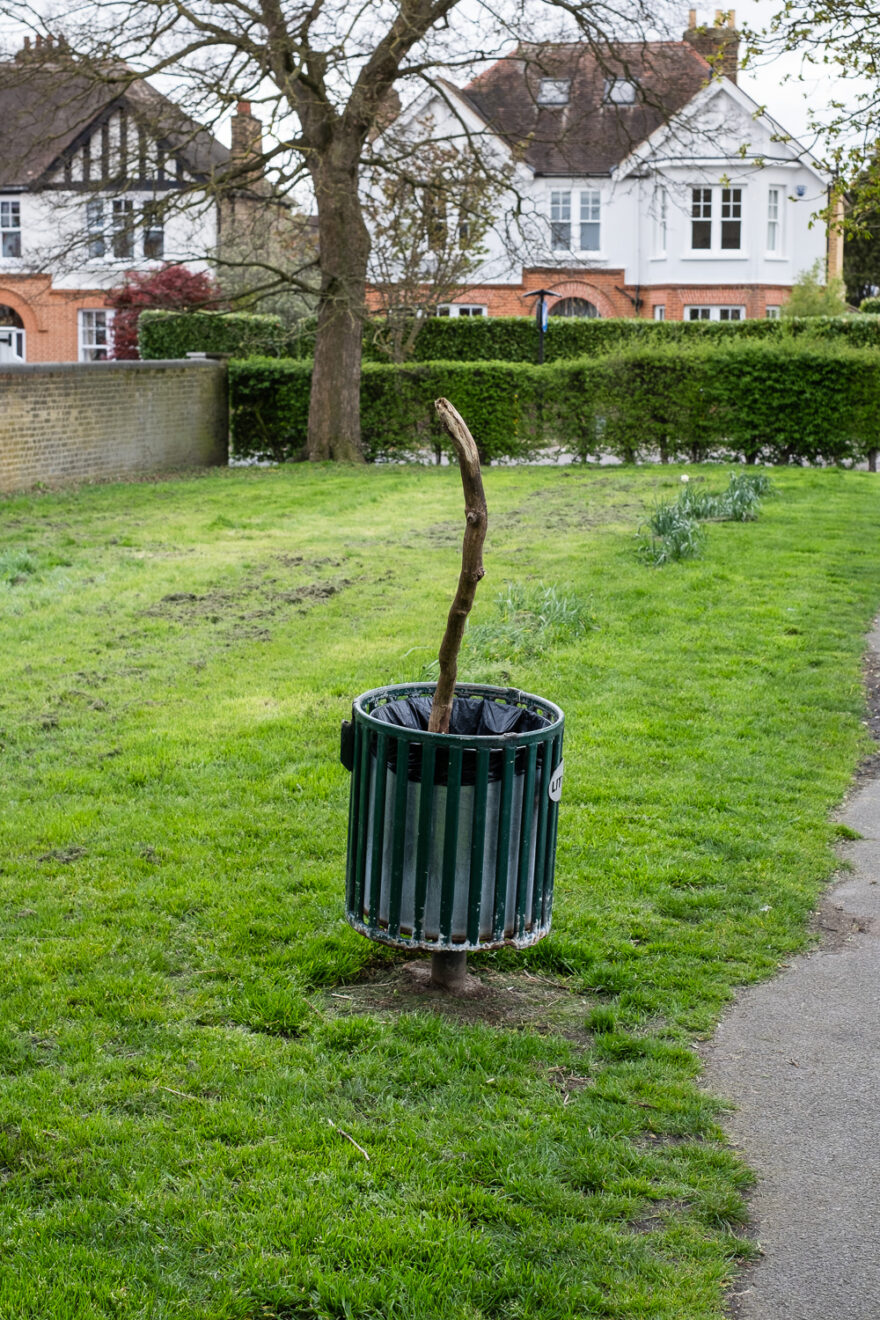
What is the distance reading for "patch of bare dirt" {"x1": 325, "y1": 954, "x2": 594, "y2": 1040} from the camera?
4305 millimetres

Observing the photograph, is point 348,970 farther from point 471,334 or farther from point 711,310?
point 711,310

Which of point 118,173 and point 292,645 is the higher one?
point 118,173

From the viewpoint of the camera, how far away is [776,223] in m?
40.3

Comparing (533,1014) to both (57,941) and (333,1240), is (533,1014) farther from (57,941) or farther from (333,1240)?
(57,941)

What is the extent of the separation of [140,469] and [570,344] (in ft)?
37.9

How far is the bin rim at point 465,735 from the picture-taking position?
3.99 metres

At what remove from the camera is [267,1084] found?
3773mm

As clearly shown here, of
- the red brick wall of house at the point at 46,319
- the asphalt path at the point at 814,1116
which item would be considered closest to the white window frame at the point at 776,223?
the red brick wall of house at the point at 46,319

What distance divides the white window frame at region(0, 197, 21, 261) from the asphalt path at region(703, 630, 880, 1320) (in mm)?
42987

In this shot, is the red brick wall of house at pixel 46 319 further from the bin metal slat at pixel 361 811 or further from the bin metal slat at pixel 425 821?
the bin metal slat at pixel 425 821

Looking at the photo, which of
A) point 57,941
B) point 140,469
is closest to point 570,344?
point 140,469

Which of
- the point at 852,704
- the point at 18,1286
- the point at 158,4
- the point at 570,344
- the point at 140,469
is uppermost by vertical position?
the point at 158,4

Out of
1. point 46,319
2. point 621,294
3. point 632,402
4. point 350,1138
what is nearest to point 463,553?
point 350,1138

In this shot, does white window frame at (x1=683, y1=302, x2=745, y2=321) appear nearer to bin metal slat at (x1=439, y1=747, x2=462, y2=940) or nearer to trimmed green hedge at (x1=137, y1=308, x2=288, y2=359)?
trimmed green hedge at (x1=137, y1=308, x2=288, y2=359)
